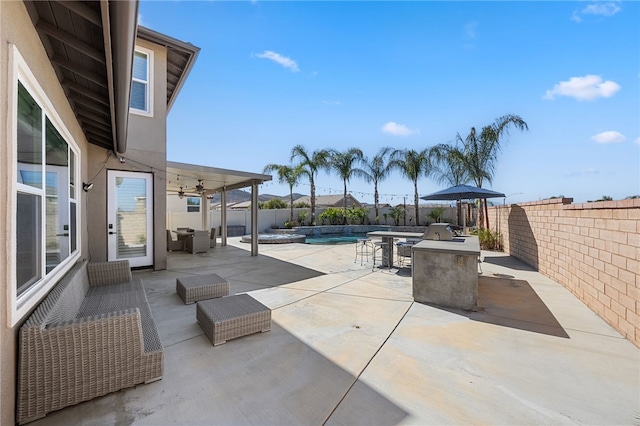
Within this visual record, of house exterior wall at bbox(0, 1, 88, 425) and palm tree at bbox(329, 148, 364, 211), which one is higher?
palm tree at bbox(329, 148, 364, 211)

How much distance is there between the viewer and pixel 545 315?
428cm

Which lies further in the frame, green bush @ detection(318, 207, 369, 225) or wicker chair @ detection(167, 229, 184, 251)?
green bush @ detection(318, 207, 369, 225)

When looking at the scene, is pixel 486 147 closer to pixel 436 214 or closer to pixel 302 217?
pixel 436 214

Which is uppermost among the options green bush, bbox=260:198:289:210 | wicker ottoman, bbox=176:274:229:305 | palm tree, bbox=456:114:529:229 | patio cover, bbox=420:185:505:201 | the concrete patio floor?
palm tree, bbox=456:114:529:229

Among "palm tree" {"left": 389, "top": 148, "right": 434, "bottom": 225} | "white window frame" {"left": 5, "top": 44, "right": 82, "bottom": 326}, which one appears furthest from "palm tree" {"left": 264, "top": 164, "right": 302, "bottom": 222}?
"white window frame" {"left": 5, "top": 44, "right": 82, "bottom": 326}

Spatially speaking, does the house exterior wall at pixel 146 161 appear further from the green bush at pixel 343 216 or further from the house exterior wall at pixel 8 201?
the green bush at pixel 343 216

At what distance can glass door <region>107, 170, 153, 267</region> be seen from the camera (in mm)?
6867

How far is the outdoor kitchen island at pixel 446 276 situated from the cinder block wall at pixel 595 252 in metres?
1.68

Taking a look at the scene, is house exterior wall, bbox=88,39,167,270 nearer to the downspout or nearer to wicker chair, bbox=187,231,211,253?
wicker chair, bbox=187,231,211,253

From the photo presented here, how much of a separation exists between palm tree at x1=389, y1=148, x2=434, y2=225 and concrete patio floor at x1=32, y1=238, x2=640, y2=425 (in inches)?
630

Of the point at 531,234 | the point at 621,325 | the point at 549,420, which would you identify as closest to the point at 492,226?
the point at 531,234

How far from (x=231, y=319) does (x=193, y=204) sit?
18802 millimetres

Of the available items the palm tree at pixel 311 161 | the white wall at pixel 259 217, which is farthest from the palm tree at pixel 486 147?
the palm tree at pixel 311 161

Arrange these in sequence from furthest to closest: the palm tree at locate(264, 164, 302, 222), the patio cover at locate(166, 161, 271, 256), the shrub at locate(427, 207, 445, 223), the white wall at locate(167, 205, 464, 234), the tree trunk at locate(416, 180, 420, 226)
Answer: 1. the shrub at locate(427, 207, 445, 223)
2. the tree trunk at locate(416, 180, 420, 226)
3. the palm tree at locate(264, 164, 302, 222)
4. the white wall at locate(167, 205, 464, 234)
5. the patio cover at locate(166, 161, 271, 256)
